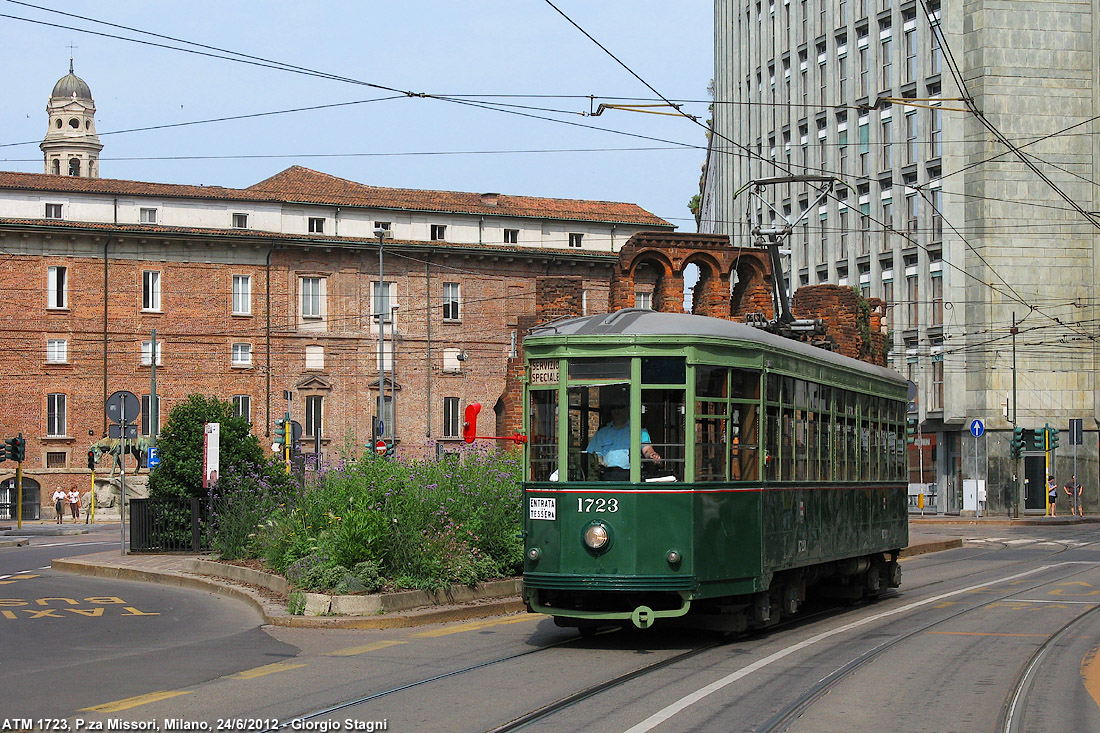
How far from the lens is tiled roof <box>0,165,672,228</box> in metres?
62.0

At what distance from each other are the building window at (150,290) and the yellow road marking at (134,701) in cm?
5365

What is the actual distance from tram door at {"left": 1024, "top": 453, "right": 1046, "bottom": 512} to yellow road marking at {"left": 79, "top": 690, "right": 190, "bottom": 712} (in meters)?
50.3

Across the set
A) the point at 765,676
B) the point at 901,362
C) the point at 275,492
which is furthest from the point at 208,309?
the point at 765,676

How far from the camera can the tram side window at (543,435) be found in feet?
41.8

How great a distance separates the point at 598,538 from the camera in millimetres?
12312

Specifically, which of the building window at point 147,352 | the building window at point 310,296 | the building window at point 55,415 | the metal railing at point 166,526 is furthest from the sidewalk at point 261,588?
the building window at point 310,296

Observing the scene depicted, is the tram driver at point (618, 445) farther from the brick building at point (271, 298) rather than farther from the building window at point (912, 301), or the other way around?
the building window at point (912, 301)

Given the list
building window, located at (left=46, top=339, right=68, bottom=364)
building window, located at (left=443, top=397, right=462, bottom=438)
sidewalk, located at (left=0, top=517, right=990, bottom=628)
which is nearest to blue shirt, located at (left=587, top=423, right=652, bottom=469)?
sidewalk, located at (left=0, top=517, right=990, bottom=628)

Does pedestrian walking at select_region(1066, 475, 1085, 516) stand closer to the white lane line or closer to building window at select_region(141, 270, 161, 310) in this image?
the white lane line

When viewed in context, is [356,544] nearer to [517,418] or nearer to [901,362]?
[517,418]

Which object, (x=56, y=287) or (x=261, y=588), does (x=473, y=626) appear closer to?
(x=261, y=588)

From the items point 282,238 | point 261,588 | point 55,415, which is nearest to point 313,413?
point 282,238

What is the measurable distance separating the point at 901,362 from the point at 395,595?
47.9 meters

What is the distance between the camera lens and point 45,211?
6050 cm
